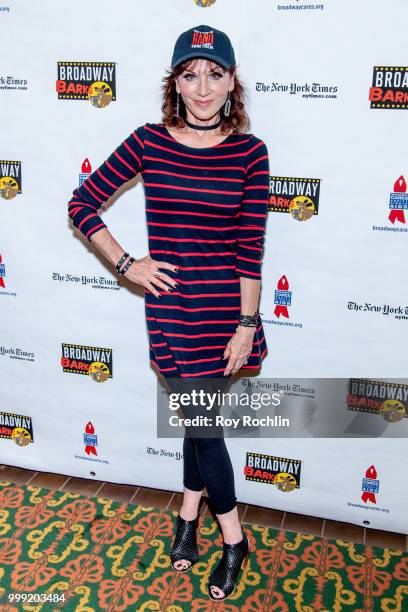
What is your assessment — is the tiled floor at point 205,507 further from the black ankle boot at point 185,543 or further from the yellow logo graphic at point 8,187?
the yellow logo graphic at point 8,187

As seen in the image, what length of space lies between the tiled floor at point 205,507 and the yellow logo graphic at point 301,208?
1304mm

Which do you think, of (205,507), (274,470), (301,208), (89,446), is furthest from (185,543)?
(301,208)

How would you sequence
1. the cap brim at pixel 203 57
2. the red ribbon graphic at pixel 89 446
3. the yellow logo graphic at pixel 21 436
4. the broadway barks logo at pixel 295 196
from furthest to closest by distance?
the yellow logo graphic at pixel 21 436 < the red ribbon graphic at pixel 89 446 < the broadway barks logo at pixel 295 196 < the cap brim at pixel 203 57

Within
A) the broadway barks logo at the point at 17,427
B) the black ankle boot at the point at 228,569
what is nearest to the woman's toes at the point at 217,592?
the black ankle boot at the point at 228,569

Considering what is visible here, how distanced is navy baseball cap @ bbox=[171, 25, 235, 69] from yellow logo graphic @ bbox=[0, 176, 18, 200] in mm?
1079

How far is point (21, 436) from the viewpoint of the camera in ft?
10.3

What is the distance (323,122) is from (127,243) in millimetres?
933

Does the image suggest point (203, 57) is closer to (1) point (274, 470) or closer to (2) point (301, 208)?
(2) point (301, 208)

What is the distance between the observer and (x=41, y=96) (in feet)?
8.70

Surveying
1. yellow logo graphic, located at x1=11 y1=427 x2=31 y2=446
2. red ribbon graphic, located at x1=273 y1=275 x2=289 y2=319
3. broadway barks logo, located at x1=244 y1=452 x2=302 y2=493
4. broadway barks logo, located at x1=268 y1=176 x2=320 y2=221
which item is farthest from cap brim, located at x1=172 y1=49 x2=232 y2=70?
yellow logo graphic, located at x1=11 y1=427 x2=31 y2=446

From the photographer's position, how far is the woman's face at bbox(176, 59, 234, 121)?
80.0 inches

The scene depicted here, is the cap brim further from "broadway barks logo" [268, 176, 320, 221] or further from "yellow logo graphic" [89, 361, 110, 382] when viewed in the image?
"yellow logo graphic" [89, 361, 110, 382]

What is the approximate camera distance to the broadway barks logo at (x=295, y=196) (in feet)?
8.08

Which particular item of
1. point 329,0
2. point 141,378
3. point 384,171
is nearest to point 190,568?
point 141,378
